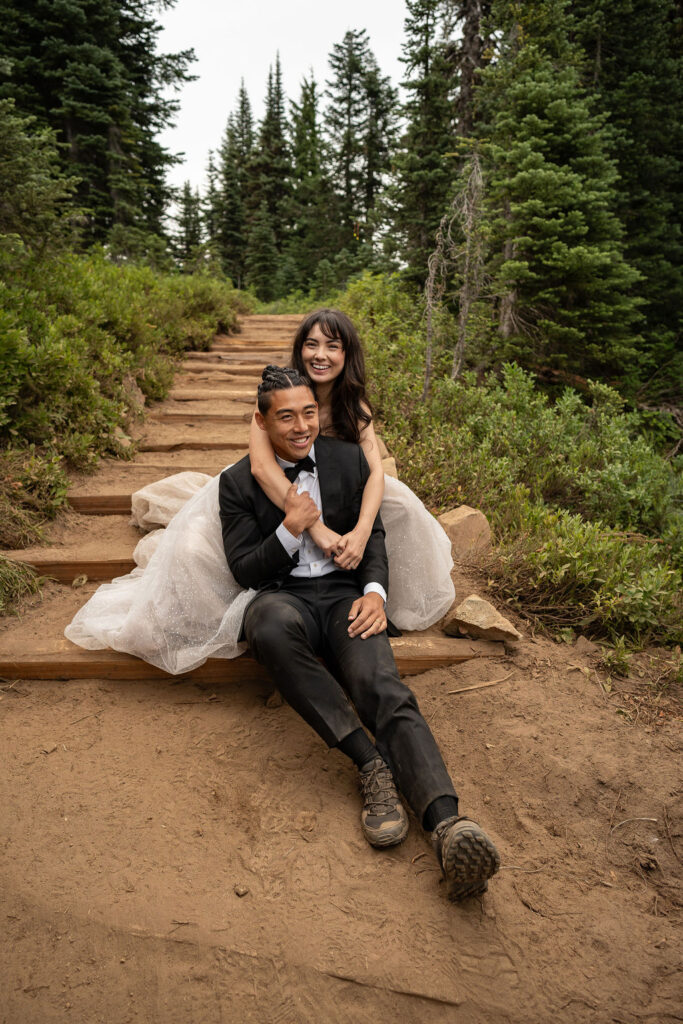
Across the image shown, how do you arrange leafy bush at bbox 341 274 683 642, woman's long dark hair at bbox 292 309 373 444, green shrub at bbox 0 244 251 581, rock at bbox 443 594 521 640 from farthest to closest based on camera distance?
green shrub at bbox 0 244 251 581, leafy bush at bbox 341 274 683 642, woman's long dark hair at bbox 292 309 373 444, rock at bbox 443 594 521 640

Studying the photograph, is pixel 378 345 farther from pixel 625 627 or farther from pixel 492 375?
pixel 625 627

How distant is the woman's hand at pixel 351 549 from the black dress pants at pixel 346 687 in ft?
0.71

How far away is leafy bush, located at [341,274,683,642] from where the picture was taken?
3027 millimetres

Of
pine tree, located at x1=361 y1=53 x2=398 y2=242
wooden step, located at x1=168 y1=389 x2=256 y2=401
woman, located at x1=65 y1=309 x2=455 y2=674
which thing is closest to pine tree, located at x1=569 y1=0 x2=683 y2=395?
wooden step, located at x1=168 y1=389 x2=256 y2=401

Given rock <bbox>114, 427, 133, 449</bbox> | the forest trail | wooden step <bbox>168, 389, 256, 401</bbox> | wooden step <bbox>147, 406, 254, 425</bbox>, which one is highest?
wooden step <bbox>168, 389, 256, 401</bbox>

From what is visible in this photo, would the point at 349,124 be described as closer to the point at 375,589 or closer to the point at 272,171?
the point at 272,171

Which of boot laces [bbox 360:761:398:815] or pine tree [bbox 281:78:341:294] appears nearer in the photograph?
boot laces [bbox 360:761:398:815]

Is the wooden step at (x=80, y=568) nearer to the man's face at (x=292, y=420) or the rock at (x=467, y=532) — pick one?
the man's face at (x=292, y=420)

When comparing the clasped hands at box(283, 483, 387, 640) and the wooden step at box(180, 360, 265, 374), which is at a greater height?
the wooden step at box(180, 360, 265, 374)

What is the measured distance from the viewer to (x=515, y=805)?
2.16 metres

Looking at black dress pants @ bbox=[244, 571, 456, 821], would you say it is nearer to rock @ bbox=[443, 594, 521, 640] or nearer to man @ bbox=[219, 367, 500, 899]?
man @ bbox=[219, 367, 500, 899]

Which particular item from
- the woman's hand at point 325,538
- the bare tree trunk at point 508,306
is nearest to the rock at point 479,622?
the woman's hand at point 325,538

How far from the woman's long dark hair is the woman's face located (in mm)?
26

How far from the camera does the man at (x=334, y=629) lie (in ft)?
6.42
